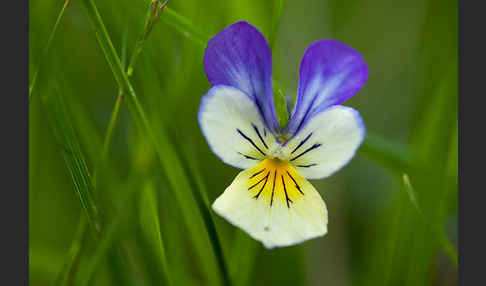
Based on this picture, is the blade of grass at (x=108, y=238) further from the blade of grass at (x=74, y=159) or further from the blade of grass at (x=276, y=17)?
the blade of grass at (x=276, y=17)

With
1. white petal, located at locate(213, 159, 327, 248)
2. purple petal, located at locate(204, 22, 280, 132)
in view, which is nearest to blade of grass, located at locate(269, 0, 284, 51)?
purple petal, located at locate(204, 22, 280, 132)

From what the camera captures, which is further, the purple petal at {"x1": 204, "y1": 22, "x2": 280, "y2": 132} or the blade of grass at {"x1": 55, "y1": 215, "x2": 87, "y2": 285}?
the blade of grass at {"x1": 55, "y1": 215, "x2": 87, "y2": 285}

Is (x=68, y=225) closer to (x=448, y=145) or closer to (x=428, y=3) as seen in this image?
(x=448, y=145)

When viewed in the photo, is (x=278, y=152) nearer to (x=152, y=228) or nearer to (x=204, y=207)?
(x=204, y=207)

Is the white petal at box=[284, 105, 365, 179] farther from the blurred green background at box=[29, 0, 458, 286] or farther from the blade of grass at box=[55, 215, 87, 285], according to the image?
the blade of grass at box=[55, 215, 87, 285]

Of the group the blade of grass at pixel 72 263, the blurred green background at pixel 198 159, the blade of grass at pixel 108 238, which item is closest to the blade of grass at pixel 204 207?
the blurred green background at pixel 198 159

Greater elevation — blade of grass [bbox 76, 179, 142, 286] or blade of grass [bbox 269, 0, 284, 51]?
blade of grass [bbox 269, 0, 284, 51]

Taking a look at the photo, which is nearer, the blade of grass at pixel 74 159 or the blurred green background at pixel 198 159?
the blade of grass at pixel 74 159
